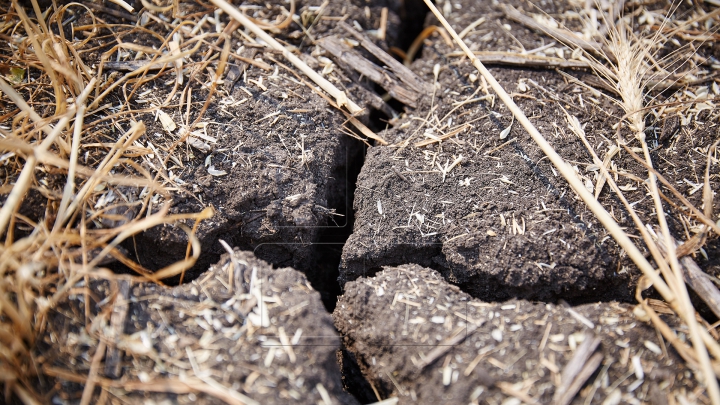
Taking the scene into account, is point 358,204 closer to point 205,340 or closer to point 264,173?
point 264,173

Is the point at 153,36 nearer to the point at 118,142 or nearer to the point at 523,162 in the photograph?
the point at 118,142

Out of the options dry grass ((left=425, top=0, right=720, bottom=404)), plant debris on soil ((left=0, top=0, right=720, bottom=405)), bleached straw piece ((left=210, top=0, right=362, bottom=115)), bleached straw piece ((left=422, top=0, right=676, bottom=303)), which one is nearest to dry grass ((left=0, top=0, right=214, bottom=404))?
plant debris on soil ((left=0, top=0, right=720, bottom=405))

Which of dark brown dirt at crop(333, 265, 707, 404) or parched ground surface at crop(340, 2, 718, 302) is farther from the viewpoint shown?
parched ground surface at crop(340, 2, 718, 302)

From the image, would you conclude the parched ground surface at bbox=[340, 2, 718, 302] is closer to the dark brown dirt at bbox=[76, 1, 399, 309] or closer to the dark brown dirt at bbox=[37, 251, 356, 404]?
the dark brown dirt at bbox=[76, 1, 399, 309]

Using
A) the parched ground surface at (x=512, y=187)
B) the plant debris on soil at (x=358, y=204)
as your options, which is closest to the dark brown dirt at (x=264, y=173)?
the plant debris on soil at (x=358, y=204)

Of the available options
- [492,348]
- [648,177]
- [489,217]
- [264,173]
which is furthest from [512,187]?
[264,173]

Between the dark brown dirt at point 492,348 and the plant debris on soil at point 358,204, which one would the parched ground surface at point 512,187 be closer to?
the plant debris on soil at point 358,204

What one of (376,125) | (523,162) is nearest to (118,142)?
(376,125)

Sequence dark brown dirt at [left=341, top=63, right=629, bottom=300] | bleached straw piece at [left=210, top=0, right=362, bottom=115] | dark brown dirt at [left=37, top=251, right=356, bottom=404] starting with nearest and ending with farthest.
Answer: dark brown dirt at [left=37, top=251, right=356, bottom=404] → dark brown dirt at [left=341, top=63, right=629, bottom=300] → bleached straw piece at [left=210, top=0, right=362, bottom=115]
